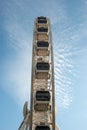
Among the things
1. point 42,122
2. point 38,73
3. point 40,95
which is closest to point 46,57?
point 38,73

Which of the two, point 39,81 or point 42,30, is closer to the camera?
point 39,81

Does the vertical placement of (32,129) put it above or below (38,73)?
below

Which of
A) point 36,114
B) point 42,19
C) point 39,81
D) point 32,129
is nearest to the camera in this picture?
point 32,129

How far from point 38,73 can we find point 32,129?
7.86 m

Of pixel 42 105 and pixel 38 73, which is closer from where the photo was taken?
pixel 42 105

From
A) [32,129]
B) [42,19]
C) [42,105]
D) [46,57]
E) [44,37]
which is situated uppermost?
[42,19]

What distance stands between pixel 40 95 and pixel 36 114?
6.88 ft

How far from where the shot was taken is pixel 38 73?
38625 mm

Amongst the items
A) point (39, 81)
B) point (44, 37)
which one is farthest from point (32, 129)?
point (44, 37)

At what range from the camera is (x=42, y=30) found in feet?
140

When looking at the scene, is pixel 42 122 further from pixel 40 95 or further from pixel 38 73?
pixel 38 73

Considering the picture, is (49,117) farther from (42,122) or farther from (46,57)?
(46,57)

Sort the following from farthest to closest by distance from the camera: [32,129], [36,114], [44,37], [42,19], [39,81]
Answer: [42,19] → [44,37] → [39,81] → [36,114] → [32,129]

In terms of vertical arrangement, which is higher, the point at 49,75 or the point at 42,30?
the point at 42,30
